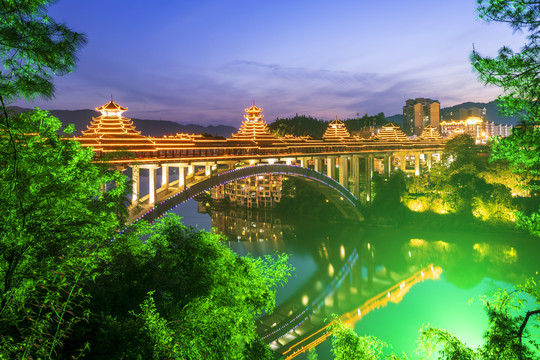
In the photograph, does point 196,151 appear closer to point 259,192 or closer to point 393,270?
point 393,270

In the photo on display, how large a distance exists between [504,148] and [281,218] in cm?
3527

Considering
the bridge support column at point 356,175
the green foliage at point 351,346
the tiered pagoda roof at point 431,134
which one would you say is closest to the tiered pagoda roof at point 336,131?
the bridge support column at point 356,175

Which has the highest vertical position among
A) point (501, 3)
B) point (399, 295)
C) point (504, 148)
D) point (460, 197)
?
point (501, 3)

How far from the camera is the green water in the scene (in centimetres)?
1611

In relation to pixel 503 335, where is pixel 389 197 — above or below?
below

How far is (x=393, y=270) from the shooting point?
2309 centimetres

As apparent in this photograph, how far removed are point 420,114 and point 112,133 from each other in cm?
11081

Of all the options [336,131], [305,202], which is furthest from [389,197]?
[336,131]

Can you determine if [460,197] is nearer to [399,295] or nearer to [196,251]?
[399,295]

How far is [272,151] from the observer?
2497cm

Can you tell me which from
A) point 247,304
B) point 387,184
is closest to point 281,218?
point 387,184

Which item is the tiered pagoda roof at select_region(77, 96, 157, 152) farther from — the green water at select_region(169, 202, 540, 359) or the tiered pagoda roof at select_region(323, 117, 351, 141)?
the tiered pagoda roof at select_region(323, 117, 351, 141)

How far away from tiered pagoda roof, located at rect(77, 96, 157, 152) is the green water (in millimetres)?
9336

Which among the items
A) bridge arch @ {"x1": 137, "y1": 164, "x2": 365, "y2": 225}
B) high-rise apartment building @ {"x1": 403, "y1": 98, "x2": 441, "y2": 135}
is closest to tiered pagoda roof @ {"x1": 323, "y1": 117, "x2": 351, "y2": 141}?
bridge arch @ {"x1": 137, "y1": 164, "x2": 365, "y2": 225}
